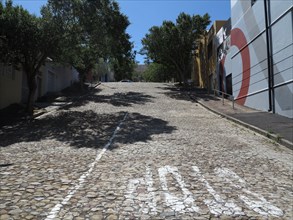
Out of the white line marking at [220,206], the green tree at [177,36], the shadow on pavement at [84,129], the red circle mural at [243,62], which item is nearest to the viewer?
the white line marking at [220,206]

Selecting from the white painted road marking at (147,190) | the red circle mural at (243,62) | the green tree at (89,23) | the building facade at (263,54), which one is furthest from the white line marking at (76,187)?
the red circle mural at (243,62)

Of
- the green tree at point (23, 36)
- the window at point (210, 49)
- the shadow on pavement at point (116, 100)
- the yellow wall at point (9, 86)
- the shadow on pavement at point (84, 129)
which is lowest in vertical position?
the shadow on pavement at point (84, 129)

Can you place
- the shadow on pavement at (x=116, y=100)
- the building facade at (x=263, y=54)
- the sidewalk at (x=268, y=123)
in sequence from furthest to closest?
the shadow on pavement at (x=116, y=100), the building facade at (x=263, y=54), the sidewalk at (x=268, y=123)

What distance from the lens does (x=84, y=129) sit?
15.0m

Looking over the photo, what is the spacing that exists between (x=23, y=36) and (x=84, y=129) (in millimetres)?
6325

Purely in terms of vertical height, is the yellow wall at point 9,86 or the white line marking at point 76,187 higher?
the yellow wall at point 9,86

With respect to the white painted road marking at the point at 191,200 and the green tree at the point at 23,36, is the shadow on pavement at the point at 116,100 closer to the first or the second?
the green tree at the point at 23,36

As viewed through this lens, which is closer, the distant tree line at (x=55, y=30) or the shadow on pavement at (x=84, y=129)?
the shadow on pavement at (x=84, y=129)

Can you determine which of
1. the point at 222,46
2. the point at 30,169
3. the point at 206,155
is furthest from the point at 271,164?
the point at 222,46

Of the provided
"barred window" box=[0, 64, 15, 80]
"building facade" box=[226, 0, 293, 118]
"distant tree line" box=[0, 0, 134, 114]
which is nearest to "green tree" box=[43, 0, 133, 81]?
"distant tree line" box=[0, 0, 134, 114]

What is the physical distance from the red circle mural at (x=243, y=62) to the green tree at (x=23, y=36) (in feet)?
40.8

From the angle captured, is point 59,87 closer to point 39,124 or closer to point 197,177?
point 39,124

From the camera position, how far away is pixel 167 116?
19.5m

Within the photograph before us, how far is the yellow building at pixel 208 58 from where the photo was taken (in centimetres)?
3488
